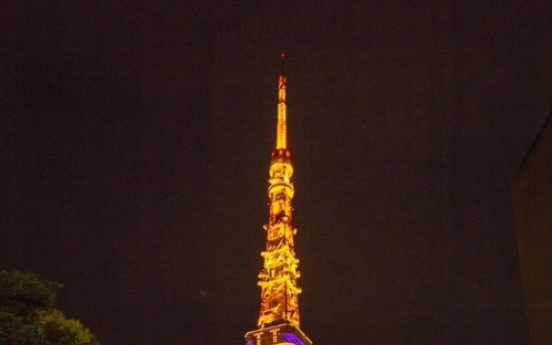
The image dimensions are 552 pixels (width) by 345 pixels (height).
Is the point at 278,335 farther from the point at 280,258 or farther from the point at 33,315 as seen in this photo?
the point at 33,315

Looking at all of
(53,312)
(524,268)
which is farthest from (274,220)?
(524,268)

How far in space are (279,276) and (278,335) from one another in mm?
3697

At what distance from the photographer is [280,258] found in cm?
4344

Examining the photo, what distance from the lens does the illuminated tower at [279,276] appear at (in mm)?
41656

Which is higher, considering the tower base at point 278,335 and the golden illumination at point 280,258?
the golden illumination at point 280,258

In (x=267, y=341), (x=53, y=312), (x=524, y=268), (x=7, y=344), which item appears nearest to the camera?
(x=524, y=268)

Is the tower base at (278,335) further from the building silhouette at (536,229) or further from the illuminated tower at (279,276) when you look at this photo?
the building silhouette at (536,229)

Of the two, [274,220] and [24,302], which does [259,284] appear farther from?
[24,302]

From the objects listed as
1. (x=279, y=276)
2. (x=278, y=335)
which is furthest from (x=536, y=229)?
(x=279, y=276)

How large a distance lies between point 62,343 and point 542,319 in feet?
20.5

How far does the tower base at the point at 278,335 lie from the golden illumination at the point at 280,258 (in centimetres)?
39

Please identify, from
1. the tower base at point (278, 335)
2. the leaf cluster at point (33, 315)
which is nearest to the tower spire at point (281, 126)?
the tower base at point (278, 335)

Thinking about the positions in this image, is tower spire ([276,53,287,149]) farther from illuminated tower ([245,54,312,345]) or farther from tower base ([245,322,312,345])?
tower base ([245,322,312,345])

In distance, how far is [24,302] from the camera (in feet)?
32.2
